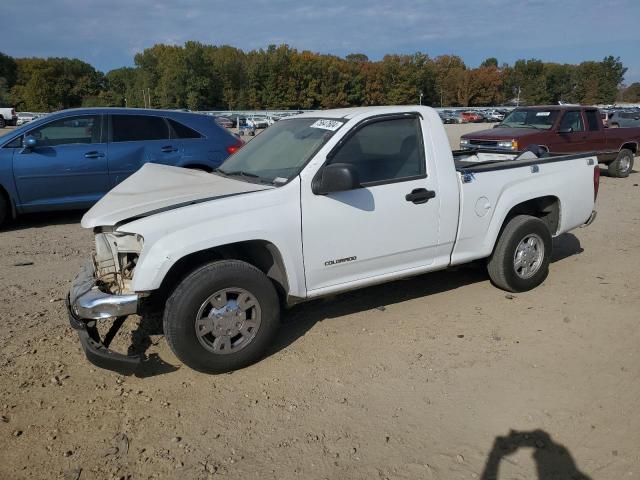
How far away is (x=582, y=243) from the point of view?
23.9ft

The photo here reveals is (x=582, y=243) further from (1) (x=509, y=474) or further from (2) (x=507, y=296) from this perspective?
(1) (x=509, y=474)

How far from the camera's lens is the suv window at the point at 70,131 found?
779 centimetres

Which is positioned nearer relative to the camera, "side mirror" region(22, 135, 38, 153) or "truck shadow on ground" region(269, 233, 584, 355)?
"truck shadow on ground" region(269, 233, 584, 355)

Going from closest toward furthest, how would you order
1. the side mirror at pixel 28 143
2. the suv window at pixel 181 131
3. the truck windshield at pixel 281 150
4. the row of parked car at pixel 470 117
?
the truck windshield at pixel 281 150 < the side mirror at pixel 28 143 < the suv window at pixel 181 131 < the row of parked car at pixel 470 117

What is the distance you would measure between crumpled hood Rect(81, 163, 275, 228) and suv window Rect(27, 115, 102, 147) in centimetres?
387

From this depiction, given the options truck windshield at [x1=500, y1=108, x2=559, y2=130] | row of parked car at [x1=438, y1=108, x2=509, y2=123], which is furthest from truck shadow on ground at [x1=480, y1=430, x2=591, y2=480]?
row of parked car at [x1=438, y1=108, x2=509, y2=123]

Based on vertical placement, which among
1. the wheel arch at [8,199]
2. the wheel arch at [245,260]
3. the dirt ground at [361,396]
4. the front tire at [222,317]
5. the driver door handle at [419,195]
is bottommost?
the dirt ground at [361,396]

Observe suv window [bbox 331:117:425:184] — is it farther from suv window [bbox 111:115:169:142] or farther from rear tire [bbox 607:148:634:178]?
rear tire [bbox 607:148:634:178]

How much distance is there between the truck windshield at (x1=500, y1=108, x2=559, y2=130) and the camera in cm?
1235

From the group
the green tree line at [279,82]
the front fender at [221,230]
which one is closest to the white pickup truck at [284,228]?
the front fender at [221,230]

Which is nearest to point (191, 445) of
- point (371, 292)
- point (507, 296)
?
point (371, 292)

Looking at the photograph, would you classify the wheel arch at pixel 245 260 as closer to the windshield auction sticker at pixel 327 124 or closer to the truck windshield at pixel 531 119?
the windshield auction sticker at pixel 327 124

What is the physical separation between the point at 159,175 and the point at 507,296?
338 centimetres

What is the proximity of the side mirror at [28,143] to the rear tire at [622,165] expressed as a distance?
12.8 metres
